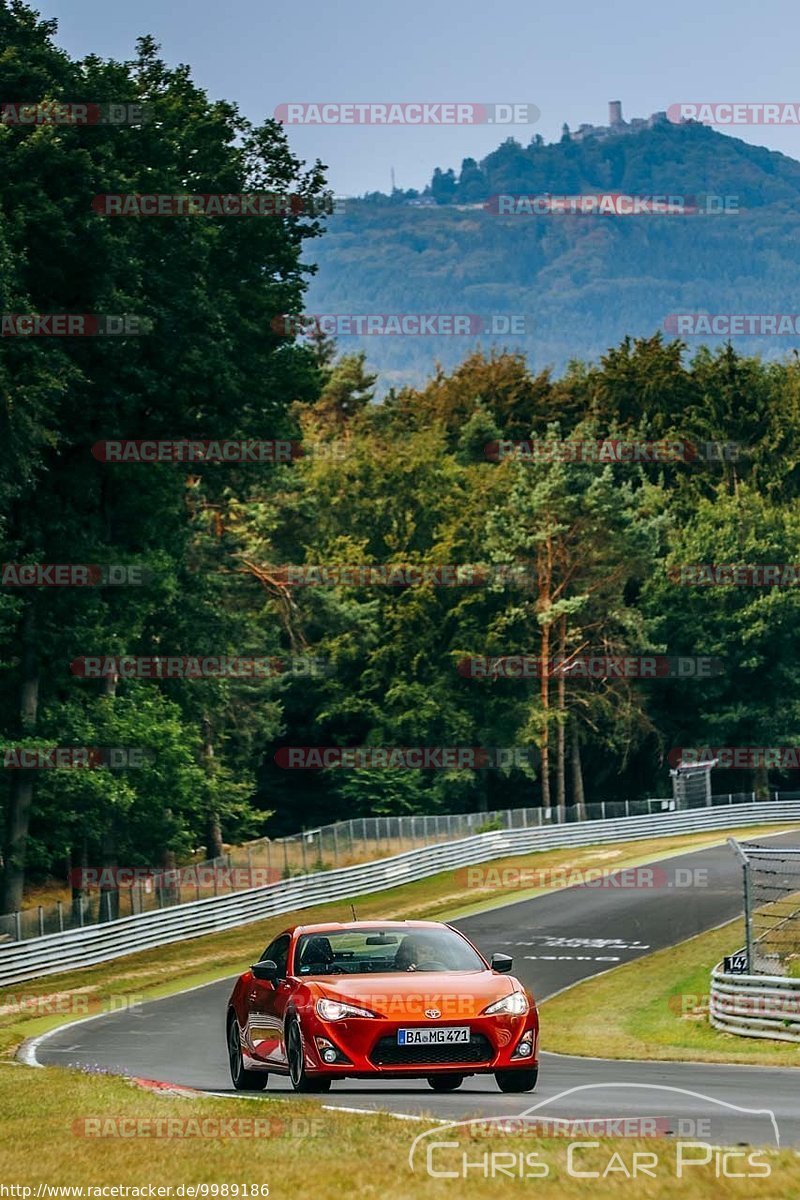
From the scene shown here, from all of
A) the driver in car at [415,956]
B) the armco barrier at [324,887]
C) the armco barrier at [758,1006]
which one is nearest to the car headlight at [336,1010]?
the driver in car at [415,956]

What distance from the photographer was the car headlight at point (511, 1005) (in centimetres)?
1412

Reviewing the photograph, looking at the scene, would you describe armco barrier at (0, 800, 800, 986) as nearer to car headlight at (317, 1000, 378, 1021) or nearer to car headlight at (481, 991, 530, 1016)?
car headlight at (317, 1000, 378, 1021)

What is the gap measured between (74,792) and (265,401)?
1077cm

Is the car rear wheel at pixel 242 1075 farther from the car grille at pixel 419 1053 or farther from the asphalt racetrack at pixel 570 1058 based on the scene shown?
the car grille at pixel 419 1053

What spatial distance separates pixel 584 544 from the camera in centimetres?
8394

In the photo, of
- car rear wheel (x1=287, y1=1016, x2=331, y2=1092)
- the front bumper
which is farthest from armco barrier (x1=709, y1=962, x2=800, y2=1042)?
car rear wheel (x1=287, y1=1016, x2=331, y2=1092)

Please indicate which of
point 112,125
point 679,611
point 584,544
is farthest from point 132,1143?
point 679,611

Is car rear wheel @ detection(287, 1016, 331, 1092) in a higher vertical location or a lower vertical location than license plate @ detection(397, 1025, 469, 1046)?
lower

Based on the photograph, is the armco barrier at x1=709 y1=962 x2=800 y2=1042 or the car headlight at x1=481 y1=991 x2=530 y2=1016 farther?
the armco barrier at x1=709 y1=962 x2=800 y2=1042

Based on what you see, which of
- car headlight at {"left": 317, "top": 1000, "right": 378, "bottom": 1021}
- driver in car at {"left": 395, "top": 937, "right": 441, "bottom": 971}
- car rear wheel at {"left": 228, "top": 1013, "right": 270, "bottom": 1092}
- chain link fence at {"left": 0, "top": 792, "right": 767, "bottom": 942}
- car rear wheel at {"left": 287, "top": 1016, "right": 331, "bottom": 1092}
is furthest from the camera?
chain link fence at {"left": 0, "top": 792, "right": 767, "bottom": 942}

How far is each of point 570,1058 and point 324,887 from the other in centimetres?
3006

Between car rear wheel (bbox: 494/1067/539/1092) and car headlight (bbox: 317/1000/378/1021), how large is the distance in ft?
4.00

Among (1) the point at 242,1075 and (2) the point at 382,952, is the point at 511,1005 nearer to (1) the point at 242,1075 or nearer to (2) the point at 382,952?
(2) the point at 382,952

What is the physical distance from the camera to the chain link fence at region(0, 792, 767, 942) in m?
41.1
